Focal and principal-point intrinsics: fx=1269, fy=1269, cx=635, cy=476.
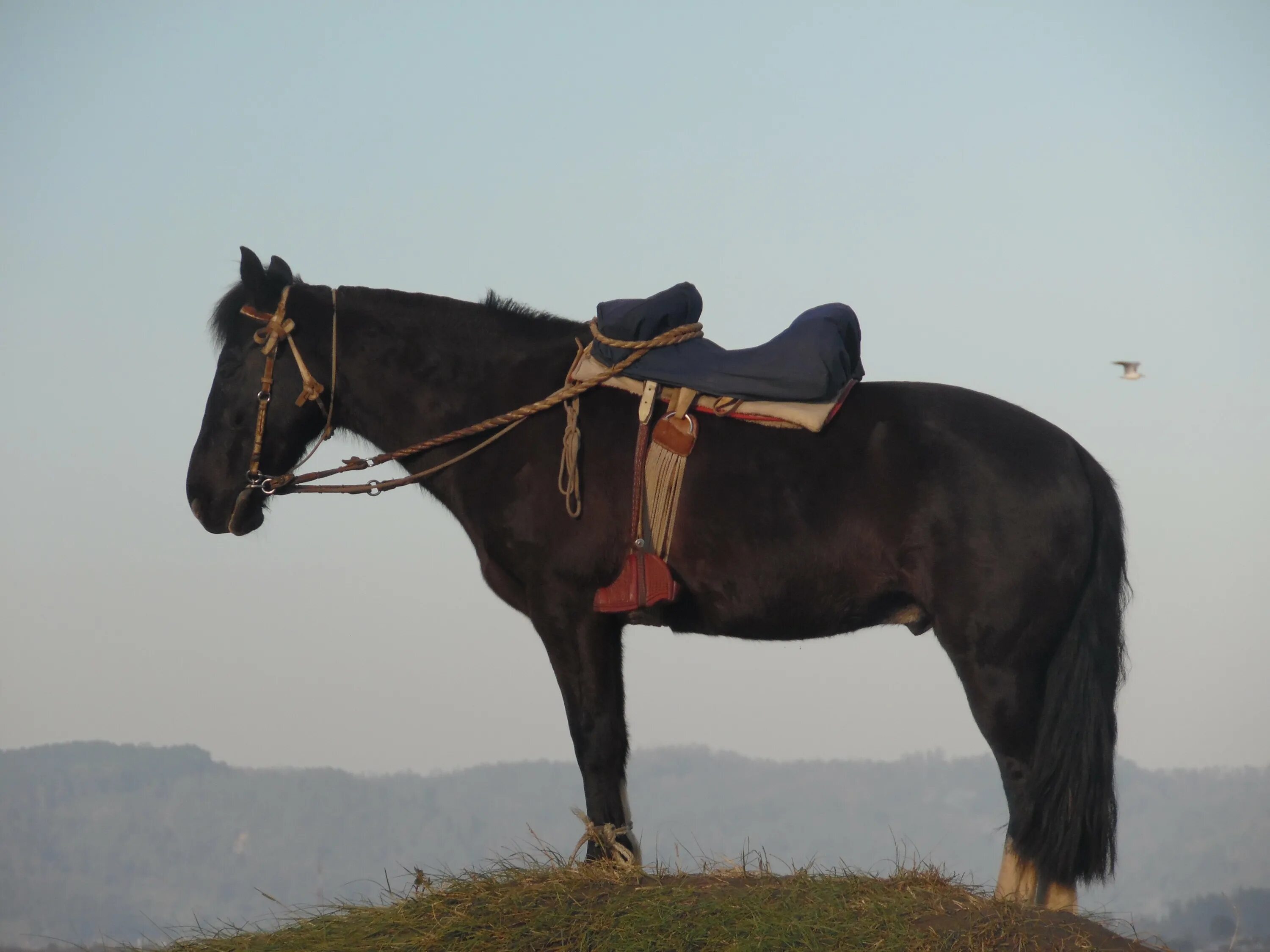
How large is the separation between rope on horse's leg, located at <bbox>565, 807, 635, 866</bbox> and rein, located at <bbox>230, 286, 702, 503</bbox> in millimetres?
1723

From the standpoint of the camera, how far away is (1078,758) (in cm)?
517

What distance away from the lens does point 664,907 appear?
4.61 metres

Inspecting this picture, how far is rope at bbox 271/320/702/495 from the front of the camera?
566 centimetres

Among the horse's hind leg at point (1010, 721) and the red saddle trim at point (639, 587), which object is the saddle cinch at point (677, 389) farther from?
the horse's hind leg at point (1010, 721)

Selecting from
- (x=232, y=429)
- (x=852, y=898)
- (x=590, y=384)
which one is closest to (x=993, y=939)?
(x=852, y=898)

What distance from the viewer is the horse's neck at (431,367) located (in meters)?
5.96

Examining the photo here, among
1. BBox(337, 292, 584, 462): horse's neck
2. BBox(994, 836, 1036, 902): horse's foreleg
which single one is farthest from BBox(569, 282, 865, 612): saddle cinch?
BBox(994, 836, 1036, 902): horse's foreleg

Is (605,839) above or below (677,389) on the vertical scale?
below

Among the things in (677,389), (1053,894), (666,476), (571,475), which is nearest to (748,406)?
(677,389)

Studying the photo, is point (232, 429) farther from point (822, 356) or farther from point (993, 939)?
point (993, 939)

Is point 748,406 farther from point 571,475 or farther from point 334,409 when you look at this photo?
point 334,409

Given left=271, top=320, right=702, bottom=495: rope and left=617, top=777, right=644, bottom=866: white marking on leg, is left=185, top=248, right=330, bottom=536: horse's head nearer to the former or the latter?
left=271, top=320, right=702, bottom=495: rope

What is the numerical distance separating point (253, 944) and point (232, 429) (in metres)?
2.36

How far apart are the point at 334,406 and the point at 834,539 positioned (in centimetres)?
247
